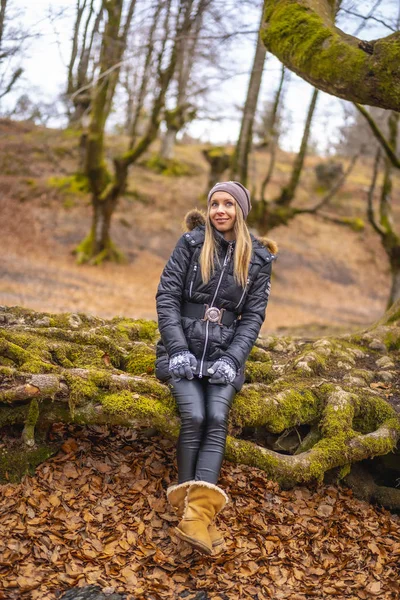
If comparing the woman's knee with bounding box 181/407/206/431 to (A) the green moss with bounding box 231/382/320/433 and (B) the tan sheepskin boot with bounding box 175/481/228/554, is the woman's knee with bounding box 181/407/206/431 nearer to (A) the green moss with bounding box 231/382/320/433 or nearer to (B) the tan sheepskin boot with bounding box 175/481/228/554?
(B) the tan sheepskin boot with bounding box 175/481/228/554

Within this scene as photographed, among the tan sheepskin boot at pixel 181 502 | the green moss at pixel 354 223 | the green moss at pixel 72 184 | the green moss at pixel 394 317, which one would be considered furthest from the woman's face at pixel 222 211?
the green moss at pixel 354 223

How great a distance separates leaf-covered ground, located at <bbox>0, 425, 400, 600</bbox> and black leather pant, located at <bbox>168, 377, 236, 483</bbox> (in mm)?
545

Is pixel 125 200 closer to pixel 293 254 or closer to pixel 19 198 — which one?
pixel 19 198

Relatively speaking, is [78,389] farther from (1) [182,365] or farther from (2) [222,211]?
(2) [222,211]

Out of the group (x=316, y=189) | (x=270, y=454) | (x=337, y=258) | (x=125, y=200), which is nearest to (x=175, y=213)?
(x=125, y=200)

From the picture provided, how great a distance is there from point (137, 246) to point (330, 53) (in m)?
15.8

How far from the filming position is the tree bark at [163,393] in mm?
3826

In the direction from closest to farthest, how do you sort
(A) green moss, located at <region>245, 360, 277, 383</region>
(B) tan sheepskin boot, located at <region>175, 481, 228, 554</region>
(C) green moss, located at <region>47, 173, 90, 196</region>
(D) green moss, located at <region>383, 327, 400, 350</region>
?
Answer: (B) tan sheepskin boot, located at <region>175, 481, 228, 554</region>, (A) green moss, located at <region>245, 360, 277, 383</region>, (D) green moss, located at <region>383, 327, 400, 350</region>, (C) green moss, located at <region>47, 173, 90, 196</region>

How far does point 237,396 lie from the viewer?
424 centimetres

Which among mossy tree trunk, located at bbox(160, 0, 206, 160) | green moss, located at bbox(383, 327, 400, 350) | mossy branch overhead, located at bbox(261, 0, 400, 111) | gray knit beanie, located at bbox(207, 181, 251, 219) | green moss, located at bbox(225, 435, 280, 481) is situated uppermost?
mossy tree trunk, located at bbox(160, 0, 206, 160)

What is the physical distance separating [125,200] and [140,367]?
18778 millimetres

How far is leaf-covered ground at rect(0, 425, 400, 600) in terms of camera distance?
3301 millimetres

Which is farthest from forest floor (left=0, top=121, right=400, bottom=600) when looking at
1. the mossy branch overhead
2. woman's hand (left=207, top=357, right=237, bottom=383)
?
the mossy branch overhead

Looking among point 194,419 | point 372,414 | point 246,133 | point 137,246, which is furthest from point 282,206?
point 194,419
